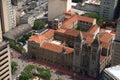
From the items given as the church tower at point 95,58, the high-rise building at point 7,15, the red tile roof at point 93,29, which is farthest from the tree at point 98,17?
the church tower at point 95,58

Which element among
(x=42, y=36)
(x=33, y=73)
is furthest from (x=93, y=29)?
(x=33, y=73)

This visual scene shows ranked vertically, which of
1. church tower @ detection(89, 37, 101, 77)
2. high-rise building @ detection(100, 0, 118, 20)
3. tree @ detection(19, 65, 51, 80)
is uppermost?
high-rise building @ detection(100, 0, 118, 20)

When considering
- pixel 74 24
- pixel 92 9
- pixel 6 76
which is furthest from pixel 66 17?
pixel 6 76

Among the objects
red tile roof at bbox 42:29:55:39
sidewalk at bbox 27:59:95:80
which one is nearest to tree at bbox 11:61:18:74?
sidewalk at bbox 27:59:95:80

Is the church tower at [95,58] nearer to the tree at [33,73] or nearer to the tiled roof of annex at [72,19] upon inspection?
the tree at [33,73]

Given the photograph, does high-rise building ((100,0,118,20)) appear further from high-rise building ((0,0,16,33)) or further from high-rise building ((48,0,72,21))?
high-rise building ((0,0,16,33))

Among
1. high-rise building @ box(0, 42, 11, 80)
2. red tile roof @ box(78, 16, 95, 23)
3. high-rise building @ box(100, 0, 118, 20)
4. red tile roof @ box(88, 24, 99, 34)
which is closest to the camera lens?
high-rise building @ box(0, 42, 11, 80)

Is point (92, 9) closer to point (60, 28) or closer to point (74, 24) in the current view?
point (74, 24)
